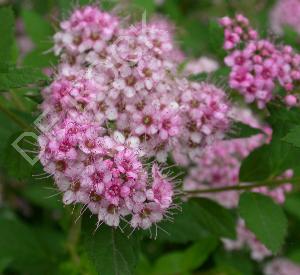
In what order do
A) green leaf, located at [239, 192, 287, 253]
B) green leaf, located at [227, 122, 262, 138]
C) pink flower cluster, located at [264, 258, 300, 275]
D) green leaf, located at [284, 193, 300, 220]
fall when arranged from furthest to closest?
pink flower cluster, located at [264, 258, 300, 275] < green leaf, located at [284, 193, 300, 220] < green leaf, located at [227, 122, 262, 138] < green leaf, located at [239, 192, 287, 253]

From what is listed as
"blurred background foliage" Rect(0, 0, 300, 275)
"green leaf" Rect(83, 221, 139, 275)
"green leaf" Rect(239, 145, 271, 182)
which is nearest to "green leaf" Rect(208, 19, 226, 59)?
"blurred background foliage" Rect(0, 0, 300, 275)

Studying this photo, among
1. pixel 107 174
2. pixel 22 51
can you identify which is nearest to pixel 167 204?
pixel 107 174

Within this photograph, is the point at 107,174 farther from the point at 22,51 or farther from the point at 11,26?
the point at 22,51

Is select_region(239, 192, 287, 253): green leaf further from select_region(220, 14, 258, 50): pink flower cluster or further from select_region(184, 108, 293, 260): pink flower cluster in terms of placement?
select_region(220, 14, 258, 50): pink flower cluster

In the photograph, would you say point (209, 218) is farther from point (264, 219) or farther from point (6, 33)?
point (6, 33)

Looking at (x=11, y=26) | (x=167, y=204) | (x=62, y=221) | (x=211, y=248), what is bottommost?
(x=211, y=248)

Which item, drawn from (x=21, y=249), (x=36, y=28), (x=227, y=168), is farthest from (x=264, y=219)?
(x=36, y=28)
